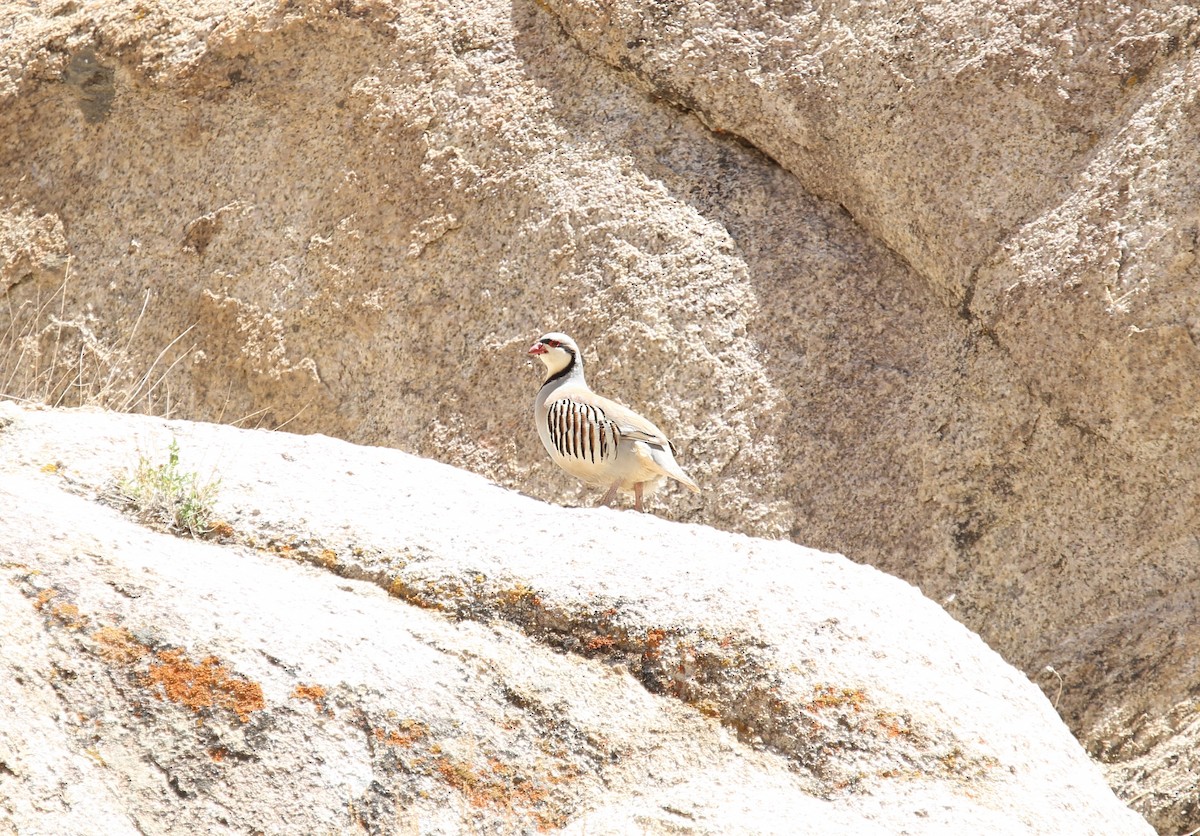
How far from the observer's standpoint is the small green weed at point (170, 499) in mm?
4852

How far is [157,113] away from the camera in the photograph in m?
10.6

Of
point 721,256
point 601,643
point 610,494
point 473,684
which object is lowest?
point 610,494

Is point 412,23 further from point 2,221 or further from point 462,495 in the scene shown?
point 462,495

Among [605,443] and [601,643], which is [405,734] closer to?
[601,643]

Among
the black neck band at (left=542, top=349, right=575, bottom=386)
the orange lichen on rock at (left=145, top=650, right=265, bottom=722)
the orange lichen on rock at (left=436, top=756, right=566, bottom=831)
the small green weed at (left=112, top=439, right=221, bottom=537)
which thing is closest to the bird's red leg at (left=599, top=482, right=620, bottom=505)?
the black neck band at (left=542, top=349, right=575, bottom=386)

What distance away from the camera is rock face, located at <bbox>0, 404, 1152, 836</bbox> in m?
3.75

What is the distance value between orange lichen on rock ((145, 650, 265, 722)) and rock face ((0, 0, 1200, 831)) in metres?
4.75

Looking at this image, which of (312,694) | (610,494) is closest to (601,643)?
(312,694)

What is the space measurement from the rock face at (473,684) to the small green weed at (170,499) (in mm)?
81

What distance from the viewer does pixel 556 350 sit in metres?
7.89

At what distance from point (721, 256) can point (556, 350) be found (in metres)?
1.88

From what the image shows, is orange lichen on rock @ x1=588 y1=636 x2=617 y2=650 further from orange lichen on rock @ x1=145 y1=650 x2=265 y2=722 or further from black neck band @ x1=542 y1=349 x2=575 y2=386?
black neck band @ x1=542 y1=349 x2=575 y2=386

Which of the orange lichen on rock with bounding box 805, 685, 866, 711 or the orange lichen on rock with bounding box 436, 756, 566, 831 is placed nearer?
the orange lichen on rock with bounding box 436, 756, 566, 831

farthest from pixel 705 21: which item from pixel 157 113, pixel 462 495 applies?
pixel 462 495
